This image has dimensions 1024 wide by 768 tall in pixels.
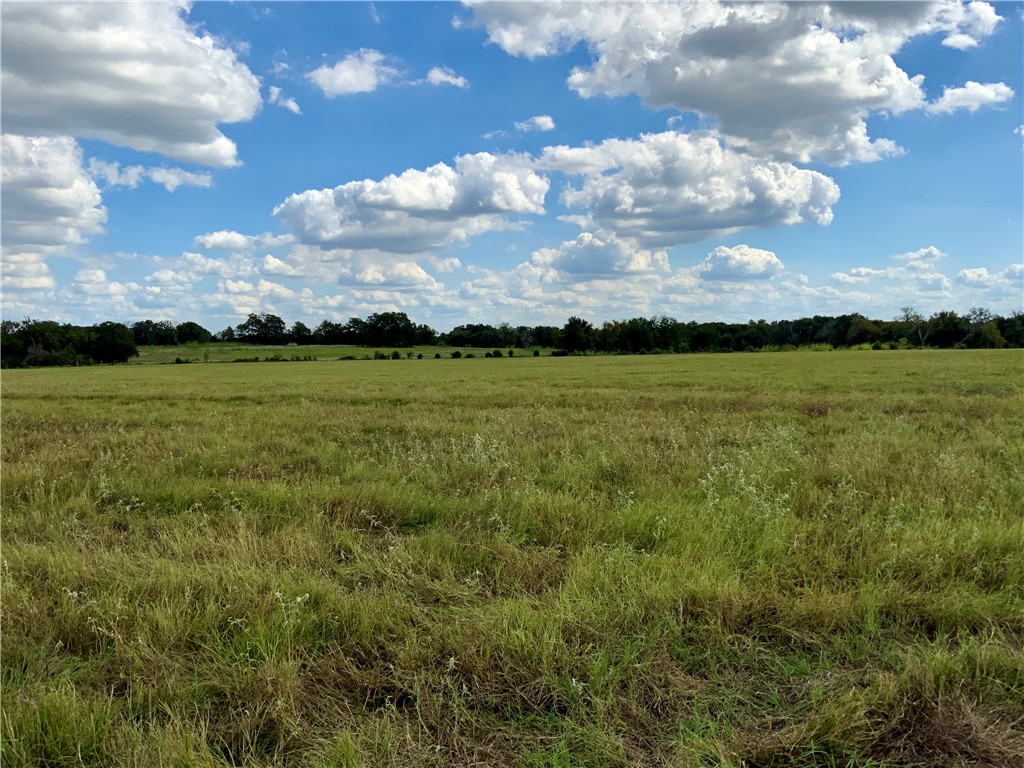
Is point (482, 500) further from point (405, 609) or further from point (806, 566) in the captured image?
point (806, 566)

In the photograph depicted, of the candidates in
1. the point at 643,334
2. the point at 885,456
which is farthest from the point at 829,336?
the point at 885,456

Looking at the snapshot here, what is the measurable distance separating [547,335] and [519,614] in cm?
15072

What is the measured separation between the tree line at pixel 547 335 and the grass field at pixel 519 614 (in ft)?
405

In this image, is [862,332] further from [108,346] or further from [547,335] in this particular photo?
[108,346]

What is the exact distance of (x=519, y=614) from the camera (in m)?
3.31

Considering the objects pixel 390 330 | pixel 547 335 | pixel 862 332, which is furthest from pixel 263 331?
pixel 862 332

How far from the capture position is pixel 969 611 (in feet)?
11.1

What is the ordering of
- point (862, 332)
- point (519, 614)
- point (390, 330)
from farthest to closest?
point (390, 330), point (862, 332), point (519, 614)

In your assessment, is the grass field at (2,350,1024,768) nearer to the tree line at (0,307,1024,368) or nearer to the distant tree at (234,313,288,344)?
the tree line at (0,307,1024,368)

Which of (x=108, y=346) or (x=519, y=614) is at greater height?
(x=108, y=346)

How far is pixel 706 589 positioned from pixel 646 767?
4.66ft

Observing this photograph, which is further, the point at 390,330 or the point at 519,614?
the point at 390,330

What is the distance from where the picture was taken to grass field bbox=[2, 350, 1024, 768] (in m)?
2.51

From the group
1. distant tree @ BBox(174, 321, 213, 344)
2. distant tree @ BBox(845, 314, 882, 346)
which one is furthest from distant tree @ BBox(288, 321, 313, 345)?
distant tree @ BBox(845, 314, 882, 346)
